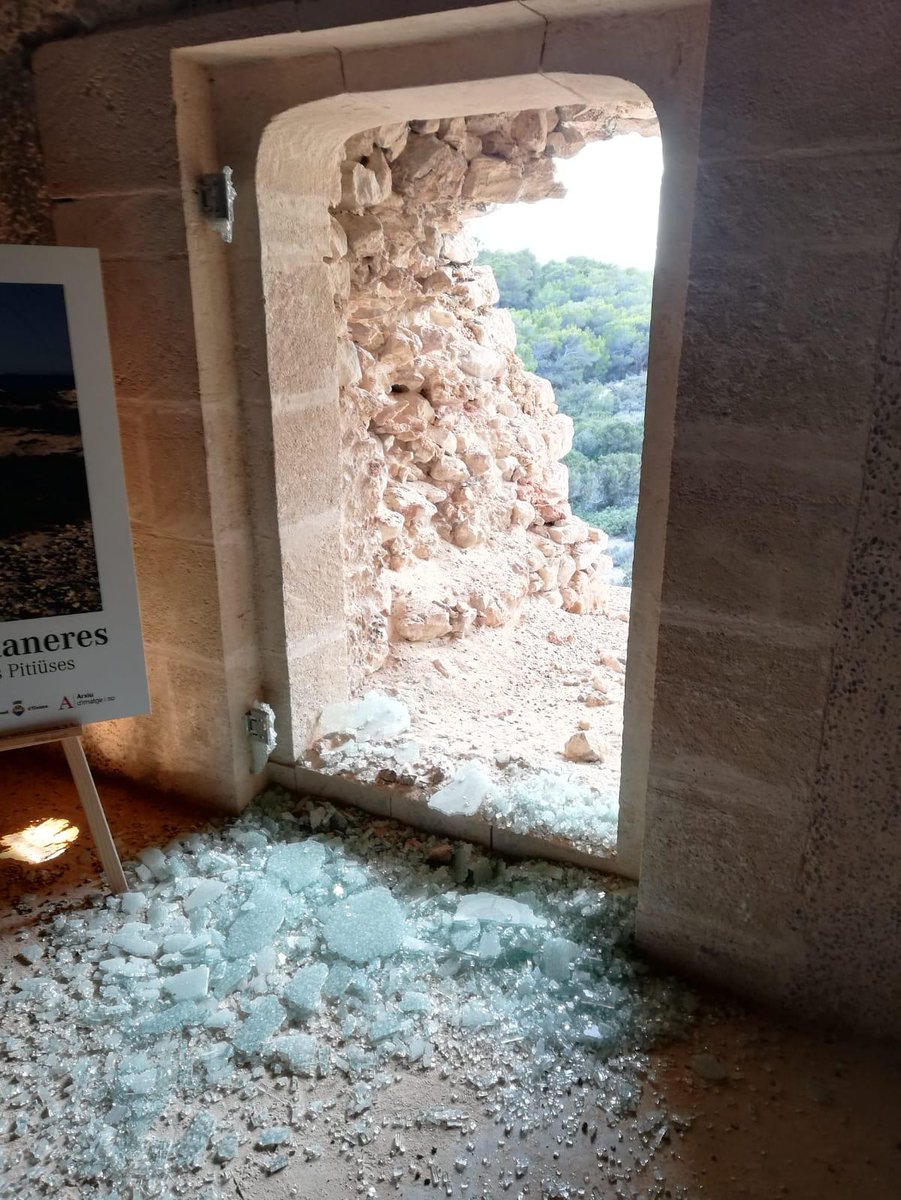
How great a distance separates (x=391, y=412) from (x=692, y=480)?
2.36m

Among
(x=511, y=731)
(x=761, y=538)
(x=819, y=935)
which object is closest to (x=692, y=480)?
(x=761, y=538)

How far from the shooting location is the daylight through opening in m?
2.78

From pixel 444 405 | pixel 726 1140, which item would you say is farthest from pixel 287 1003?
pixel 444 405

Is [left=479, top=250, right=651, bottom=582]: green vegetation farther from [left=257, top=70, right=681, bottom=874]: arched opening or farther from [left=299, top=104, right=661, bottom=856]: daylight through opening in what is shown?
[left=257, top=70, right=681, bottom=874]: arched opening

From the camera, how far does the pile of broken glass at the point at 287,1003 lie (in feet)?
5.67

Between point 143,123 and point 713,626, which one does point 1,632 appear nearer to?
point 143,123

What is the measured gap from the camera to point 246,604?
259 cm

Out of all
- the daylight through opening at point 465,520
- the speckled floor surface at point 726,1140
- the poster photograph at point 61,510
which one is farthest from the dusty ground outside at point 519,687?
A: the poster photograph at point 61,510

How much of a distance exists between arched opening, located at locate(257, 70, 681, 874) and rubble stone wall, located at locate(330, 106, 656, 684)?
0.01 m

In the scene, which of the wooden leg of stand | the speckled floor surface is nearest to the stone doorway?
the wooden leg of stand

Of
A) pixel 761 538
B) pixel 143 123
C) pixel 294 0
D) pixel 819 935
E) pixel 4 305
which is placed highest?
pixel 294 0

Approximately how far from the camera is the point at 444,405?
13.7ft

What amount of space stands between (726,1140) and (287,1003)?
1004mm

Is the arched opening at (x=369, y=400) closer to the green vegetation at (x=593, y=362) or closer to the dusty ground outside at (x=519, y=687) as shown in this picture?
the dusty ground outside at (x=519, y=687)
